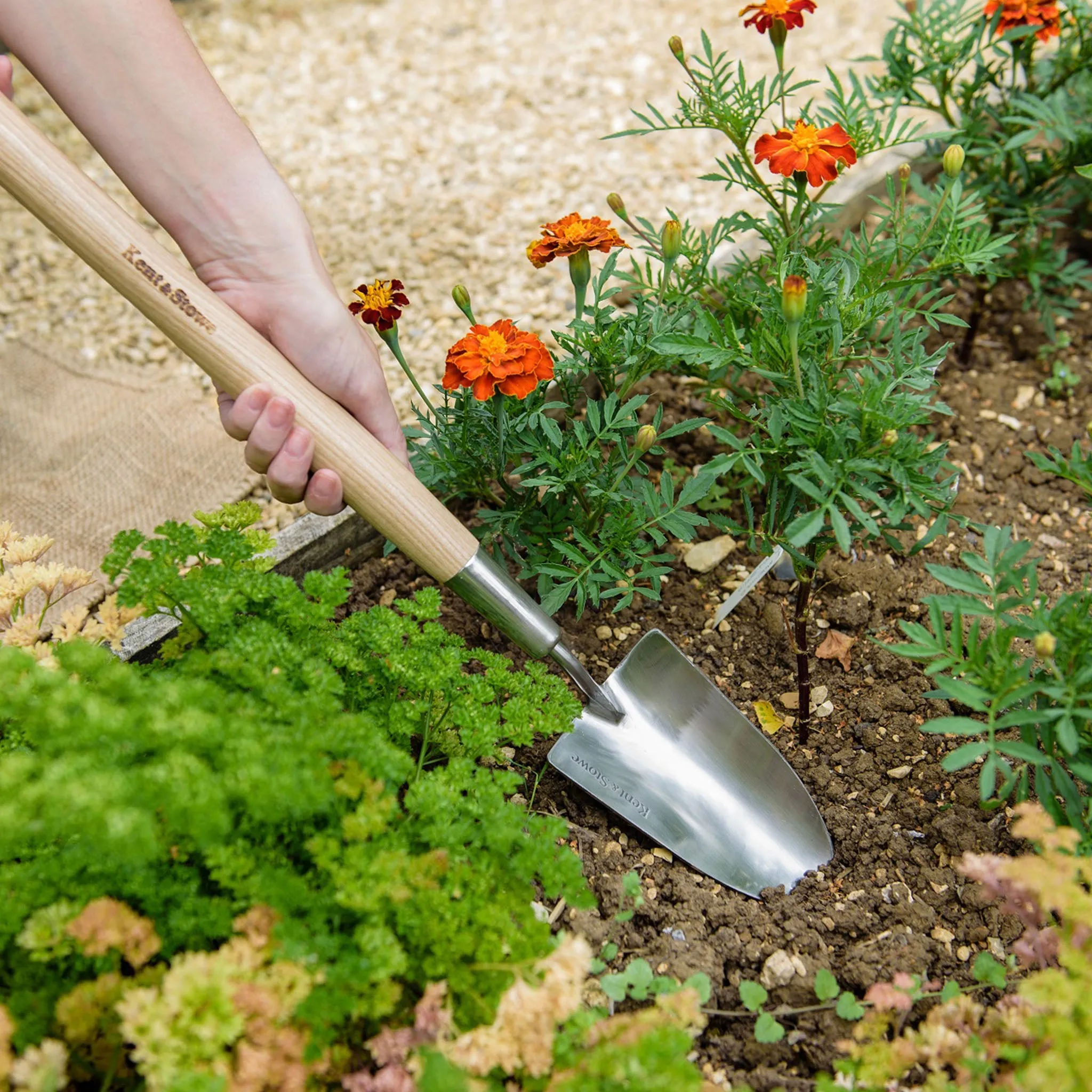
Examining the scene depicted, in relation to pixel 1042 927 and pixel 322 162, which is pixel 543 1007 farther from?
pixel 322 162

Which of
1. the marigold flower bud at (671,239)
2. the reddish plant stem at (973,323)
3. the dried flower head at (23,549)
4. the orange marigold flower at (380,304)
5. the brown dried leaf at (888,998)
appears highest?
the dried flower head at (23,549)

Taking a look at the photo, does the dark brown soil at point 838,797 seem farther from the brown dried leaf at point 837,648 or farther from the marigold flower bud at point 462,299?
the marigold flower bud at point 462,299

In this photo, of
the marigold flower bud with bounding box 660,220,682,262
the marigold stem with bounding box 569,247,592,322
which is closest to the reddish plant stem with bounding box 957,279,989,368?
the marigold flower bud with bounding box 660,220,682,262

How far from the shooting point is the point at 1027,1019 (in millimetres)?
1076

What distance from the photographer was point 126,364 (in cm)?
255

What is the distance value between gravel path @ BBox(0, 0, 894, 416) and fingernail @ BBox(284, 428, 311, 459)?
3.39 ft

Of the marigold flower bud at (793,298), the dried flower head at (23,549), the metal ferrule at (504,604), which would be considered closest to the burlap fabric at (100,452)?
the dried flower head at (23,549)

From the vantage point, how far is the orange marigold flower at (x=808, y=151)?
57.5 inches

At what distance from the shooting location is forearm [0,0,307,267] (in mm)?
1558

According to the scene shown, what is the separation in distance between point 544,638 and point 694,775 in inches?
13.7

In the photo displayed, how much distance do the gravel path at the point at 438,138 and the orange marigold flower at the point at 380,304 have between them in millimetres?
842

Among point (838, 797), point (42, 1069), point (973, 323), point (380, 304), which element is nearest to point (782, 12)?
point (380, 304)

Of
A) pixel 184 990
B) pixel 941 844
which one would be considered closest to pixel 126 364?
pixel 184 990

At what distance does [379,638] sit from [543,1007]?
55 cm
